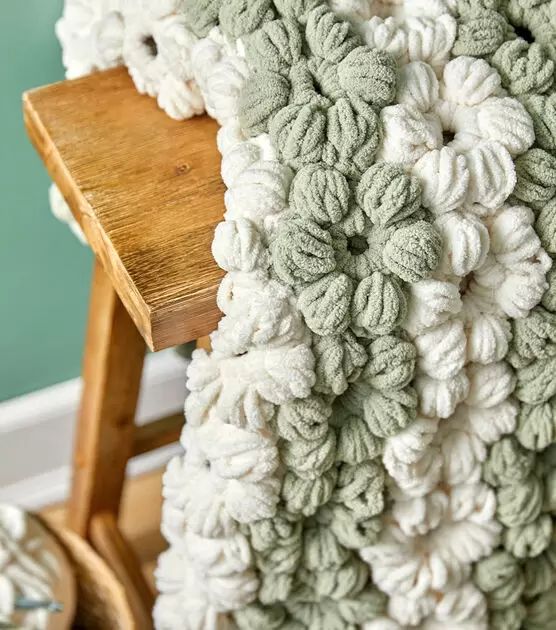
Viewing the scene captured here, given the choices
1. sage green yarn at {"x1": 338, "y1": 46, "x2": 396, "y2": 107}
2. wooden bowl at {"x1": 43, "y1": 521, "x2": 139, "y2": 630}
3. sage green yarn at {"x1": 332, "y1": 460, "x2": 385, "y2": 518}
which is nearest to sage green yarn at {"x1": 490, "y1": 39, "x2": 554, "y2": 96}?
sage green yarn at {"x1": 338, "y1": 46, "x2": 396, "y2": 107}

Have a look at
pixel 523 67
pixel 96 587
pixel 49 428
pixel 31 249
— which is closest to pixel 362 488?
pixel 523 67

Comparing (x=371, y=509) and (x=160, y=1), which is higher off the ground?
(x=160, y=1)

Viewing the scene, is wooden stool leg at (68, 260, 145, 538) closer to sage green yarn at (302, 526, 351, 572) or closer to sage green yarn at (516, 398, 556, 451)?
sage green yarn at (302, 526, 351, 572)

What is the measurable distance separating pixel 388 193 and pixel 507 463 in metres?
0.29

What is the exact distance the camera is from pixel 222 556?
80 cm

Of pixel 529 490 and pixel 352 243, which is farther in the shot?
pixel 529 490

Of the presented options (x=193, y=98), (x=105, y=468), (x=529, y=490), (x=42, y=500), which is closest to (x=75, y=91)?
(x=193, y=98)

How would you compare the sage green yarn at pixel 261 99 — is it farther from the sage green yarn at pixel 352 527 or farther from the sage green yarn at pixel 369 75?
the sage green yarn at pixel 352 527

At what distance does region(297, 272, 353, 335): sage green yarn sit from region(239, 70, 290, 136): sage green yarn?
129 mm

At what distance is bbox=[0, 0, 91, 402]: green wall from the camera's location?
1.00 meters

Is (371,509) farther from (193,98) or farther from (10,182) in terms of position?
(10,182)

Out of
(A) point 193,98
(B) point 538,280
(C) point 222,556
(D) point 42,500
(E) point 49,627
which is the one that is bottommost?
(D) point 42,500

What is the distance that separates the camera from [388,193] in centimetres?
65

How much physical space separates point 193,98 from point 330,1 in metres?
0.14
